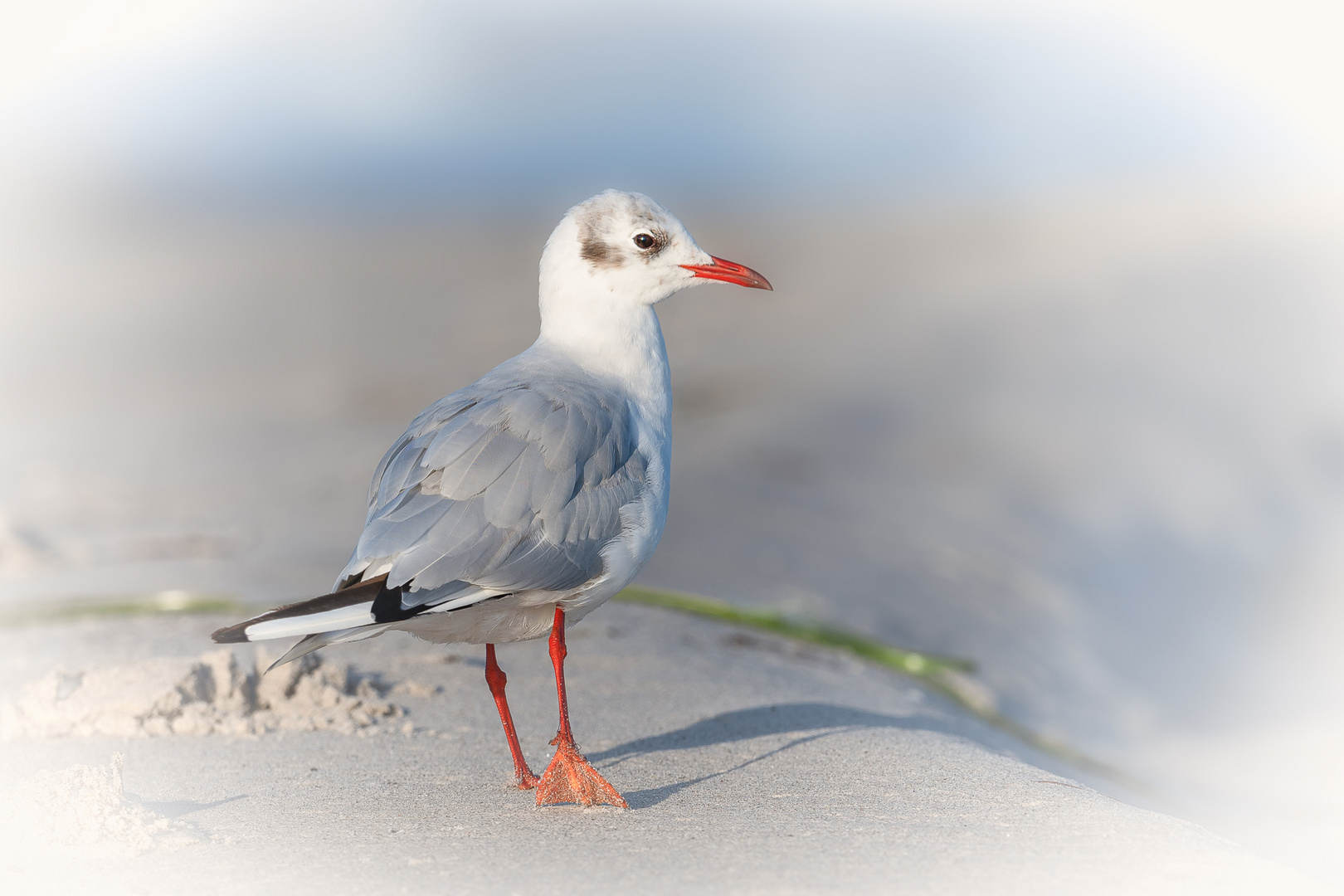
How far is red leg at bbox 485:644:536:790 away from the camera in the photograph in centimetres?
365

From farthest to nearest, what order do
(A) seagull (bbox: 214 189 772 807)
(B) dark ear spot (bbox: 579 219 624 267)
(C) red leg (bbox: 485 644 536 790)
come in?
1. (B) dark ear spot (bbox: 579 219 624 267)
2. (C) red leg (bbox: 485 644 536 790)
3. (A) seagull (bbox: 214 189 772 807)

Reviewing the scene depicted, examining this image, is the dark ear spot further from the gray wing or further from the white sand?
the white sand

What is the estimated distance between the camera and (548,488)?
3412 millimetres

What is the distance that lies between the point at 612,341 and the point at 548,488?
84cm

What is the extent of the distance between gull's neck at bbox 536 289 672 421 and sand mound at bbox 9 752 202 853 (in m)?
1.82

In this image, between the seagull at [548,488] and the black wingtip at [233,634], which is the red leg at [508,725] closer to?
the seagull at [548,488]

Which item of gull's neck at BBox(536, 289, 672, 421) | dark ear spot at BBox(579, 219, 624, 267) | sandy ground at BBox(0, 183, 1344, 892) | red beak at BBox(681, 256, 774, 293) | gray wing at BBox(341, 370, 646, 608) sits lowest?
sandy ground at BBox(0, 183, 1344, 892)

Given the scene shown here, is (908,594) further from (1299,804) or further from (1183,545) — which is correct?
(1183,545)

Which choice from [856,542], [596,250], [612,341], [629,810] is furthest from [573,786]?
[856,542]

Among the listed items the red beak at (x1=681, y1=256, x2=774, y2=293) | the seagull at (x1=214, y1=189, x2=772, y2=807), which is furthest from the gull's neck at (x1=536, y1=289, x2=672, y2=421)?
the red beak at (x1=681, y1=256, x2=774, y2=293)

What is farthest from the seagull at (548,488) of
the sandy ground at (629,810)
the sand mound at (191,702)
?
the sand mound at (191,702)

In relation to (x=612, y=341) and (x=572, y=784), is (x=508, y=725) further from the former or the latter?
(x=612, y=341)

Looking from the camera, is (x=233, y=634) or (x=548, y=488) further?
(x=548, y=488)

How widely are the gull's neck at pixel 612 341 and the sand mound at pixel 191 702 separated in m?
1.44
